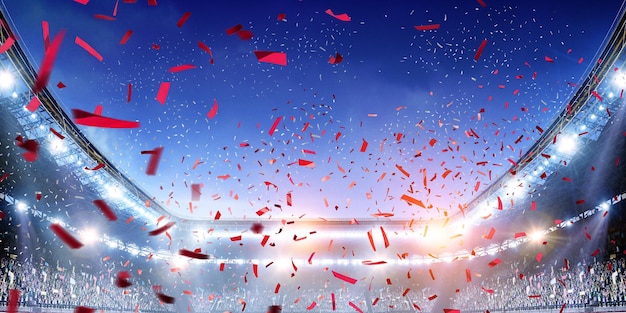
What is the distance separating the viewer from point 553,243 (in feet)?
113

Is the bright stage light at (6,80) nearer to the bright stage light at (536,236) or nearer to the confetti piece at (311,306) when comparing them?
the bright stage light at (536,236)

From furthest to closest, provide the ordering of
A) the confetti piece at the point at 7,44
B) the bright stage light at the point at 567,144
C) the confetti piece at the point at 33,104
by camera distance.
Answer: the bright stage light at the point at 567,144, the confetti piece at the point at 33,104, the confetti piece at the point at 7,44

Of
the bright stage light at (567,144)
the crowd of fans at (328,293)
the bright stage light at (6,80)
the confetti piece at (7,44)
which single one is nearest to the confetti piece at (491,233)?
the crowd of fans at (328,293)

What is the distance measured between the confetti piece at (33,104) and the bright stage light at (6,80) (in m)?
1.21

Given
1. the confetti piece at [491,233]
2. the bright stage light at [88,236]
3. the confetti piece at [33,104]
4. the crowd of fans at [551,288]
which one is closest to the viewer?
the confetti piece at [33,104]

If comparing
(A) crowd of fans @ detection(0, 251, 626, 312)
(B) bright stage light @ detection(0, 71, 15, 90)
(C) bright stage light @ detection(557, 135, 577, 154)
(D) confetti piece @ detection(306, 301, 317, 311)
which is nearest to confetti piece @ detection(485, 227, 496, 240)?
(A) crowd of fans @ detection(0, 251, 626, 312)

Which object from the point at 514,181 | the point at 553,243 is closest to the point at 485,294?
the point at 553,243

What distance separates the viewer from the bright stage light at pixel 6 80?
16.9 m

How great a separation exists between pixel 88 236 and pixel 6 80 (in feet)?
82.9

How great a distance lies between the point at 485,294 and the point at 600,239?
64.8 ft

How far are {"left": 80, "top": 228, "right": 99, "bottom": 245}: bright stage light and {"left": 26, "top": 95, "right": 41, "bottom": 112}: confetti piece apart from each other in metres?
21.8

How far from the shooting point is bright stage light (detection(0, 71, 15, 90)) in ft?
55.3

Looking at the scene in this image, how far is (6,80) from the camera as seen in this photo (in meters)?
17.2

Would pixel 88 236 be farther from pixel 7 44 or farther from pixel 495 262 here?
pixel 495 262
